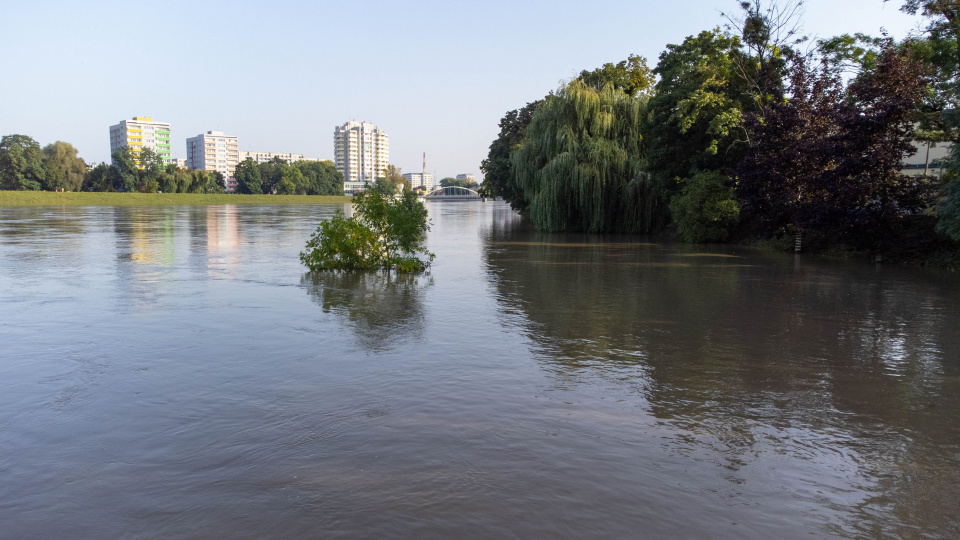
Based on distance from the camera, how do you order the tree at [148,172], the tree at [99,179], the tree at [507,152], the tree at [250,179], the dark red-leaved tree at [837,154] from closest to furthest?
the dark red-leaved tree at [837,154] → the tree at [507,152] → the tree at [99,179] → the tree at [148,172] → the tree at [250,179]

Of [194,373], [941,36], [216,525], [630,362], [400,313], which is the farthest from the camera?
[941,36]

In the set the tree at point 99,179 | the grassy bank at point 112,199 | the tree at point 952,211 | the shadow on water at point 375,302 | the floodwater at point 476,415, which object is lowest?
the floodwater at point 476,415

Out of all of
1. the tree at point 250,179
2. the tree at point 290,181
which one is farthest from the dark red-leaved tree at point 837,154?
the tree at point 250,179

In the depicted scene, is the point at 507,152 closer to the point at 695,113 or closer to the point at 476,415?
the point at 695,113

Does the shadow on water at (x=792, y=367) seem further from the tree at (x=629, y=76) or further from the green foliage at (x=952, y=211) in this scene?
the tree at (x=629, y=76)

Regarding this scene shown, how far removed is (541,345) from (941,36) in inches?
812

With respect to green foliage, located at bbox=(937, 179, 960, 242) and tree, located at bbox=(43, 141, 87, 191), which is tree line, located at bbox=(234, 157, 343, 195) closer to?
tree, located at bbox=(43, 141, 87, 191)

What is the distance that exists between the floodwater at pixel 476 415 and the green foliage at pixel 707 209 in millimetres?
14739

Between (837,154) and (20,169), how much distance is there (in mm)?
106592

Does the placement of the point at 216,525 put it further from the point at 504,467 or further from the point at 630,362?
the point at 630,362

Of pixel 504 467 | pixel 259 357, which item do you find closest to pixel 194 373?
pixel 259 357

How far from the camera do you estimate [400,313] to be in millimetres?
11391

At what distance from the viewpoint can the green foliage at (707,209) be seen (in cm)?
2770

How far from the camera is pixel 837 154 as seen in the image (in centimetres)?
2014
